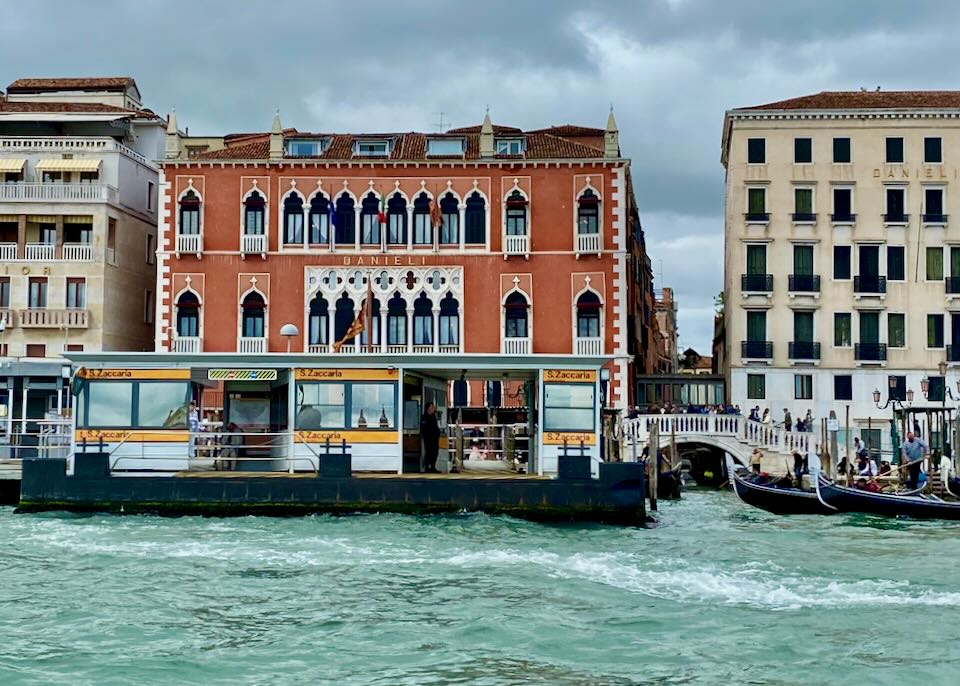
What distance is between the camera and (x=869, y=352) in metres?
39.8

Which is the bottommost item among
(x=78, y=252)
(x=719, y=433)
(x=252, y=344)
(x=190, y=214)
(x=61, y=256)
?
(x=719, y=433)

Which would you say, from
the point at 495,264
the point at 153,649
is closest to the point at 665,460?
the point at 495,264

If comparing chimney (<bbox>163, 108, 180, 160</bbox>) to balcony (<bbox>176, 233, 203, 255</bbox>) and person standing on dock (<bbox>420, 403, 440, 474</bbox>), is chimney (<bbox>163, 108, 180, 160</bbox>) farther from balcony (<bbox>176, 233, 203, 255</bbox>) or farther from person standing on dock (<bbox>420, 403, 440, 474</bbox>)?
person standing on dock (<bbox>420, 403, 440, 474</bbox>)

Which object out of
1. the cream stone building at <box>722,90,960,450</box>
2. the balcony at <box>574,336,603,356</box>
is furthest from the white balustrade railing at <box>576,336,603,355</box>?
the cream stone building at <box>722,90,960,450</box>

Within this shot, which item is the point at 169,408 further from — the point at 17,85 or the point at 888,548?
the point at 17,85

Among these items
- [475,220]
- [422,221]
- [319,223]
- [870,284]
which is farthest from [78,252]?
[870,284]

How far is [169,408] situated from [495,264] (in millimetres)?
16978

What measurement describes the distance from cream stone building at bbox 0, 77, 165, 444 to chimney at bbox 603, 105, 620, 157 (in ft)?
46.4

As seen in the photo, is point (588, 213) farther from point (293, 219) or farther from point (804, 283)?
point (293, 219)

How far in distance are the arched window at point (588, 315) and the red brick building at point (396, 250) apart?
0.03 meters

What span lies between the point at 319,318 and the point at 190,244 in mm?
4163

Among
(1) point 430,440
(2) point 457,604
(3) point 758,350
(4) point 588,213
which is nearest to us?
(2) point 457,604

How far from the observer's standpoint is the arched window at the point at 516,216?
3769 centimetres

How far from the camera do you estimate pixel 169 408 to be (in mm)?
21953
